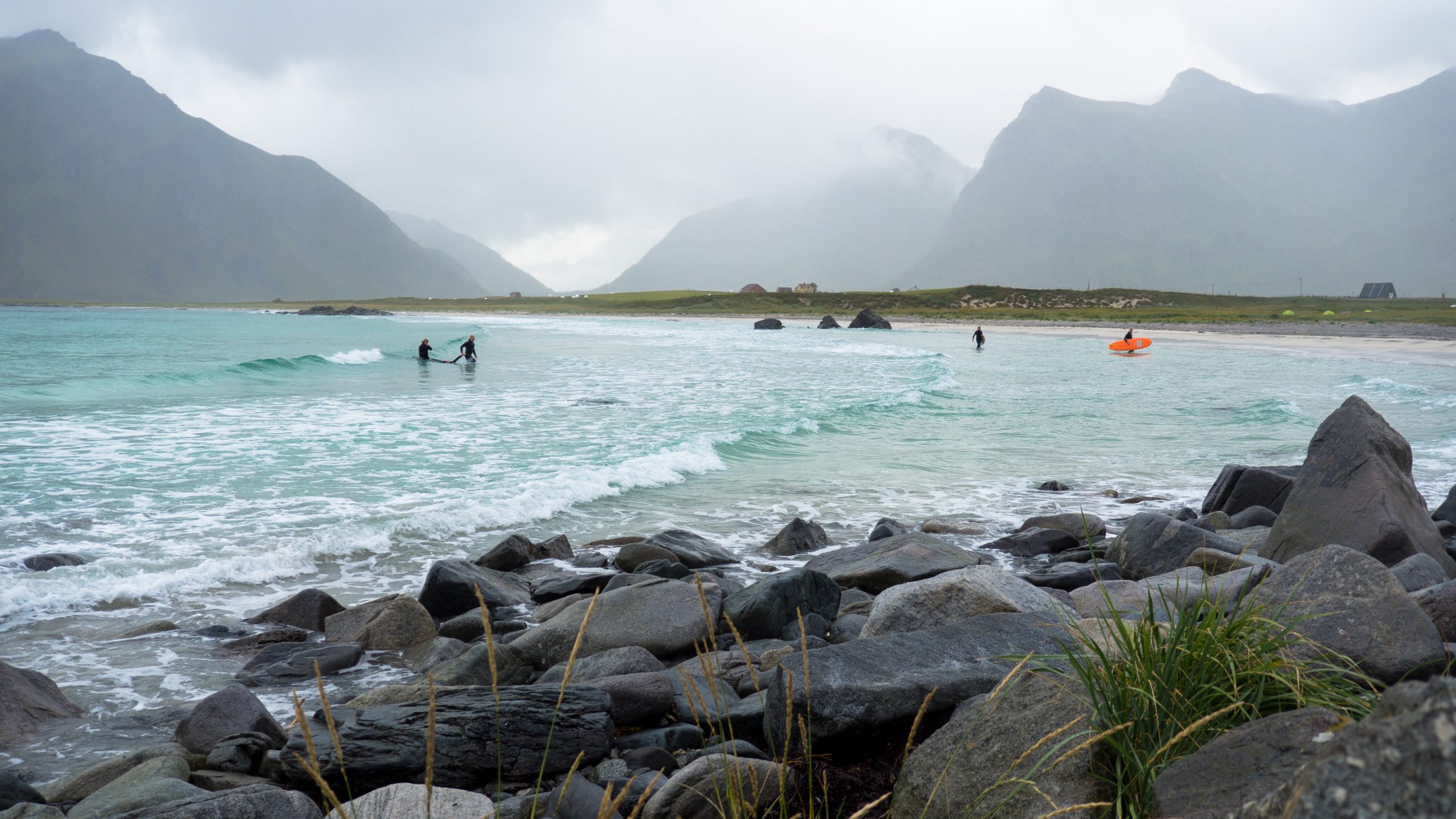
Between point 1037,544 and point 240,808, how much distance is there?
8.19 metres

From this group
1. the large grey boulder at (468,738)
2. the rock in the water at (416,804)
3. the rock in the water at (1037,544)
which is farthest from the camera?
the rock in the water at (1037,544)

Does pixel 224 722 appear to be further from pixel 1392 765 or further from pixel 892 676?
pixel 1392 765

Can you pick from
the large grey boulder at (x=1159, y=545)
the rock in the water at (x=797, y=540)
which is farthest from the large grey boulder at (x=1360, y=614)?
the rock in the water at (x=797, y=540)

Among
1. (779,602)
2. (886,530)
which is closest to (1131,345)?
(886,530)

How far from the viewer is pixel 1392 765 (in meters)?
1.05

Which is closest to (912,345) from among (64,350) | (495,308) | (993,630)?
(64,350)

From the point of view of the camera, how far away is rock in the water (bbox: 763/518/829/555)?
9633mm

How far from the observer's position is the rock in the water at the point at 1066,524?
989cm

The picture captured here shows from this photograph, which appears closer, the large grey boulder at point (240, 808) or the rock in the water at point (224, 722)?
the large grey boulder at point (240, 808)

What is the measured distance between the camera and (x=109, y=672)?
6027mm

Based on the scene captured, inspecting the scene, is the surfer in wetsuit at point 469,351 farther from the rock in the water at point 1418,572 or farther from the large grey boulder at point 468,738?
the rock in the water at point 1418,572

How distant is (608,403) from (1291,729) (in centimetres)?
2005

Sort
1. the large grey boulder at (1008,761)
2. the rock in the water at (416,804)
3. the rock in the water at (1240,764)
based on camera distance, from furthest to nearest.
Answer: the rock in the water at (416,804), the large grey boulder at (1008,761), the rock in the water at (1240,764)

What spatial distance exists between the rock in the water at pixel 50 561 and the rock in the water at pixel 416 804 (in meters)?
6.79
